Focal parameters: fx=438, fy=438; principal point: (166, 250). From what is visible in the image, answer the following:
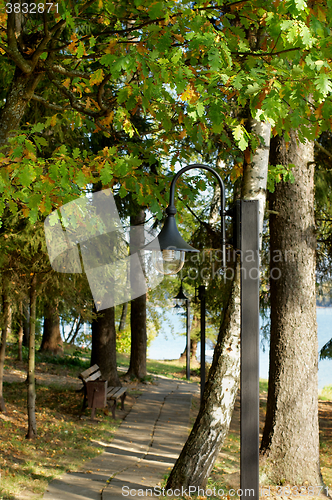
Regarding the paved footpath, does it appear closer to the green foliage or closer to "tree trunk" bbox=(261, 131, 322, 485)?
"tree trunk" bbox=(261, 131, 322, 485)

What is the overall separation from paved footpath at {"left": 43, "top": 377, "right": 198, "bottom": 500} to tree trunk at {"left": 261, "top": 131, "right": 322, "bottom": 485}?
1700 millimetres

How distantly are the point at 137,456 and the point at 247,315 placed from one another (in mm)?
4873

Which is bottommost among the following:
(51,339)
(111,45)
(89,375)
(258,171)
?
(89,375)

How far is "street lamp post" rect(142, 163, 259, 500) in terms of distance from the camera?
3.08 m

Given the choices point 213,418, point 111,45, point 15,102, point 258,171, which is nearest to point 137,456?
point 213,418

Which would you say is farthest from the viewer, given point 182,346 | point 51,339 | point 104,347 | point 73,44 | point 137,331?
point 182,346

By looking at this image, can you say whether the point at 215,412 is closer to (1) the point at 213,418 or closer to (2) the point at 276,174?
(1) the point at 213,418

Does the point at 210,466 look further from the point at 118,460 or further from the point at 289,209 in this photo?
the point at 289,209

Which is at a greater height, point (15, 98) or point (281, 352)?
point (15, 98)

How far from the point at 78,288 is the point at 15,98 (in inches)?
166

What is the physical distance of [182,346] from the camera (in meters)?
107

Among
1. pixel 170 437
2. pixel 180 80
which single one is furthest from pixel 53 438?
pixel 180 80

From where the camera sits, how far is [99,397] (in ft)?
28.5

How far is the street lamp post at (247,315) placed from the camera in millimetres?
3076
